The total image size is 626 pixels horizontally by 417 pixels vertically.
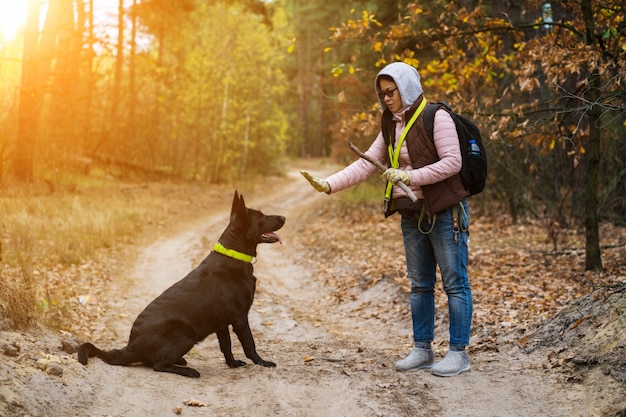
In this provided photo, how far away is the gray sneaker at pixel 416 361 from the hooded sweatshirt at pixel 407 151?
4.58 ft

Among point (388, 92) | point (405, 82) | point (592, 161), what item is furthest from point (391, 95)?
point (592, 161)

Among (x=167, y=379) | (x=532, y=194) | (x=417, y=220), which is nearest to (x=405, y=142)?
(x=417, y=220)

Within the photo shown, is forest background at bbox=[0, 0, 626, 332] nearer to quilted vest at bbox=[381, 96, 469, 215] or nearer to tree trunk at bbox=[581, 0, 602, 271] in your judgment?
tree trunk at bbox=[581, 0, 602, 271]

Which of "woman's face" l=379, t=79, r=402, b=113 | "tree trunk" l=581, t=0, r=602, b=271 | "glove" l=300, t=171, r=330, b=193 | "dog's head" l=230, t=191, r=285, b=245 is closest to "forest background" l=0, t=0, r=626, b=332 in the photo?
"tree trunk" l=581, t=0, r=602, b=271

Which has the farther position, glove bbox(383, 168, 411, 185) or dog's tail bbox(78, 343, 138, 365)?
dog's tail bbox(78, 343, 138, 365)

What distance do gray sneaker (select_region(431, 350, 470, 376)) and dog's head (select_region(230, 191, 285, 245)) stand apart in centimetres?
179

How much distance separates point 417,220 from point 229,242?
174cm

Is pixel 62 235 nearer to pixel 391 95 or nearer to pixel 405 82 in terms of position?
pixel 391 95

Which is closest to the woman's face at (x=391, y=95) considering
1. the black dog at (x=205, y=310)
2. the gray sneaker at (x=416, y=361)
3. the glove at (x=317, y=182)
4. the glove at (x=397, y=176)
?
the glove at (x=397, y=176)

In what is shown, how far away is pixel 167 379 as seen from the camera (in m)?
4.85

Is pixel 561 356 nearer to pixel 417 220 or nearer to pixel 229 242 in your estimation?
pixel 417 220

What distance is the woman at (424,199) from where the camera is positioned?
15.5 feet

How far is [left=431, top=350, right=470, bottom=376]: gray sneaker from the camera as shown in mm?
4969

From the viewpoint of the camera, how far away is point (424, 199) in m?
4.89
